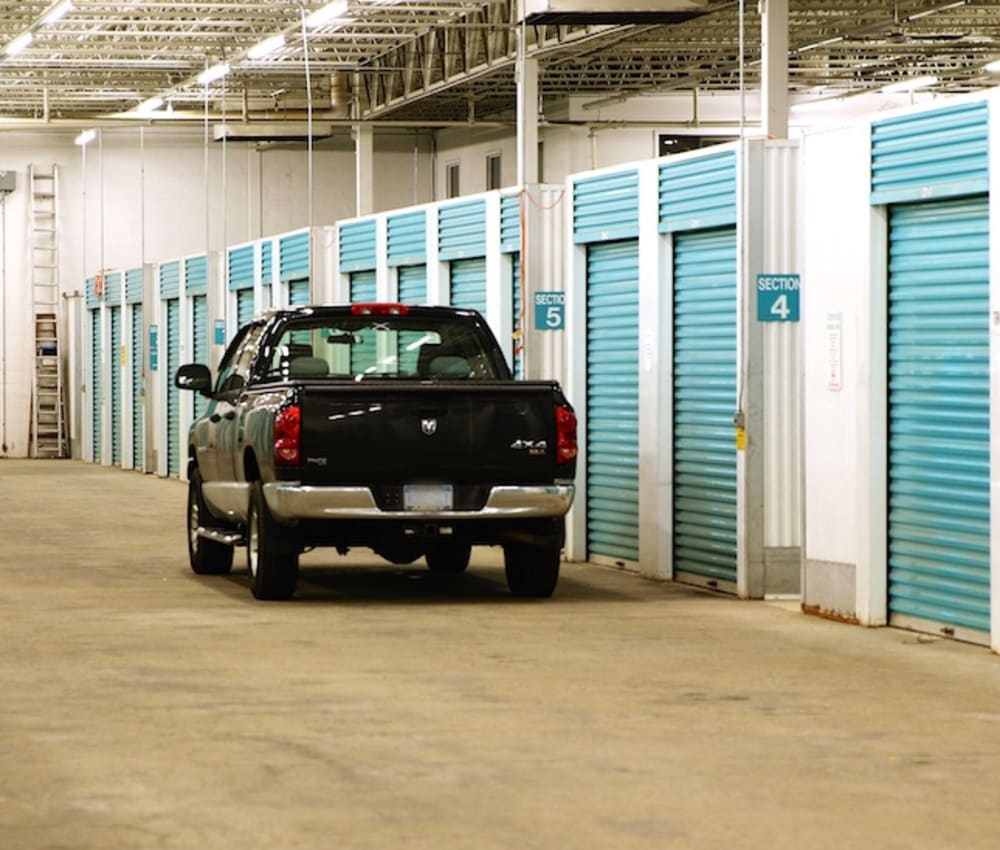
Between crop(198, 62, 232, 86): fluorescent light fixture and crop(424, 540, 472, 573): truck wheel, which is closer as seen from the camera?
crop(424, 540, 472, 573): truck wheel

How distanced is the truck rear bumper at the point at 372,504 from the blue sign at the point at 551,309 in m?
4.09

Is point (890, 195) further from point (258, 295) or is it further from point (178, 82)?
point (178, 82)

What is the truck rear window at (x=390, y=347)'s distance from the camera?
15.0m

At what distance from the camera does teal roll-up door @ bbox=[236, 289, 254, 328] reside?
28.7 meters

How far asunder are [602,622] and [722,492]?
2242 mm

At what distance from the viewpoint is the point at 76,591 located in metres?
14.8

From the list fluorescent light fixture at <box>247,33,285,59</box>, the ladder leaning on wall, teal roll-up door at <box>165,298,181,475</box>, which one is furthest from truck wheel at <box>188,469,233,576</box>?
the ladder leaning on wall

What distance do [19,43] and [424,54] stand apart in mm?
5177

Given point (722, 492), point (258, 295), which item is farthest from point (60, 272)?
point (722, 492)

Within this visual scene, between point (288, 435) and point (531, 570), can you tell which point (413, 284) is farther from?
point (288, 435)

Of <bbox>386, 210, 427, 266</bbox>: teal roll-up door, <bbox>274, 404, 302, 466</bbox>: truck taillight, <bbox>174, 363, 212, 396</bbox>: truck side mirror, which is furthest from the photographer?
<bbox>386, 210, 427, 266</bbox>: teal roll-up door

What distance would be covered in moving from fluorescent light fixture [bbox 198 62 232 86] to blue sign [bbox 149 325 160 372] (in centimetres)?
481

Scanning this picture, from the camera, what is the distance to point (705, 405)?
1512 cm

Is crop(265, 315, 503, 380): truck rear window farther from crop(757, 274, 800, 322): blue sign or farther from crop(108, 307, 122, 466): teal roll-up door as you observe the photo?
crop(108, 307, 122, 466): teal roll-up door
